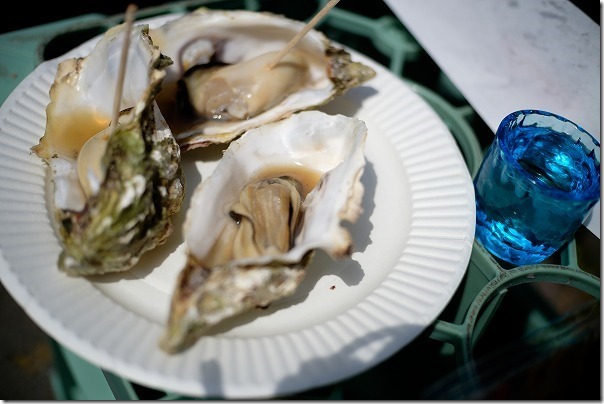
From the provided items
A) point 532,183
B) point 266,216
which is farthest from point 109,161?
point 532,183

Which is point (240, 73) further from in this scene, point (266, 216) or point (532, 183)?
point (532, 183)

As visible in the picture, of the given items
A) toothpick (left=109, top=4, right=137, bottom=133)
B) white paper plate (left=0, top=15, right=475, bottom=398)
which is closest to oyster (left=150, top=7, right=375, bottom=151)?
white paper plate (left=0, top=15, right=475, bottom=398)

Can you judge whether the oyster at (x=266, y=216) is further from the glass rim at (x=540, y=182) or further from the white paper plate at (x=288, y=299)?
the glass rim at (x=540, y=182)

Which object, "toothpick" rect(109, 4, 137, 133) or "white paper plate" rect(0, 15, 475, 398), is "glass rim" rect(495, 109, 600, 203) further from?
"toothpick" rect(109, 4, 137, 133)

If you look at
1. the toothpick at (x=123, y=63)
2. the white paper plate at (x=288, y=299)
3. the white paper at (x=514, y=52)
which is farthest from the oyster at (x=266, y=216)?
the white paper at (x=514, y=52)

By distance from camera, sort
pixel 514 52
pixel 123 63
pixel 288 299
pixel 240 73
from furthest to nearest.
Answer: pixel 514 52, pixel 240 73, pixel 288 299, pixel 123 63

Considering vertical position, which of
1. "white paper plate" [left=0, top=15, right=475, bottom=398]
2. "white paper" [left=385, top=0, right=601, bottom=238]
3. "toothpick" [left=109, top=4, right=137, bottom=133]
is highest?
"toothpick" [left=109, top=4, right=137, bottom=133]

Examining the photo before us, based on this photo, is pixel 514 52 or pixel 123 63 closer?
pixel 123 63

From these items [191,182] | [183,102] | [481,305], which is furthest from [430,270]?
[183,102]
